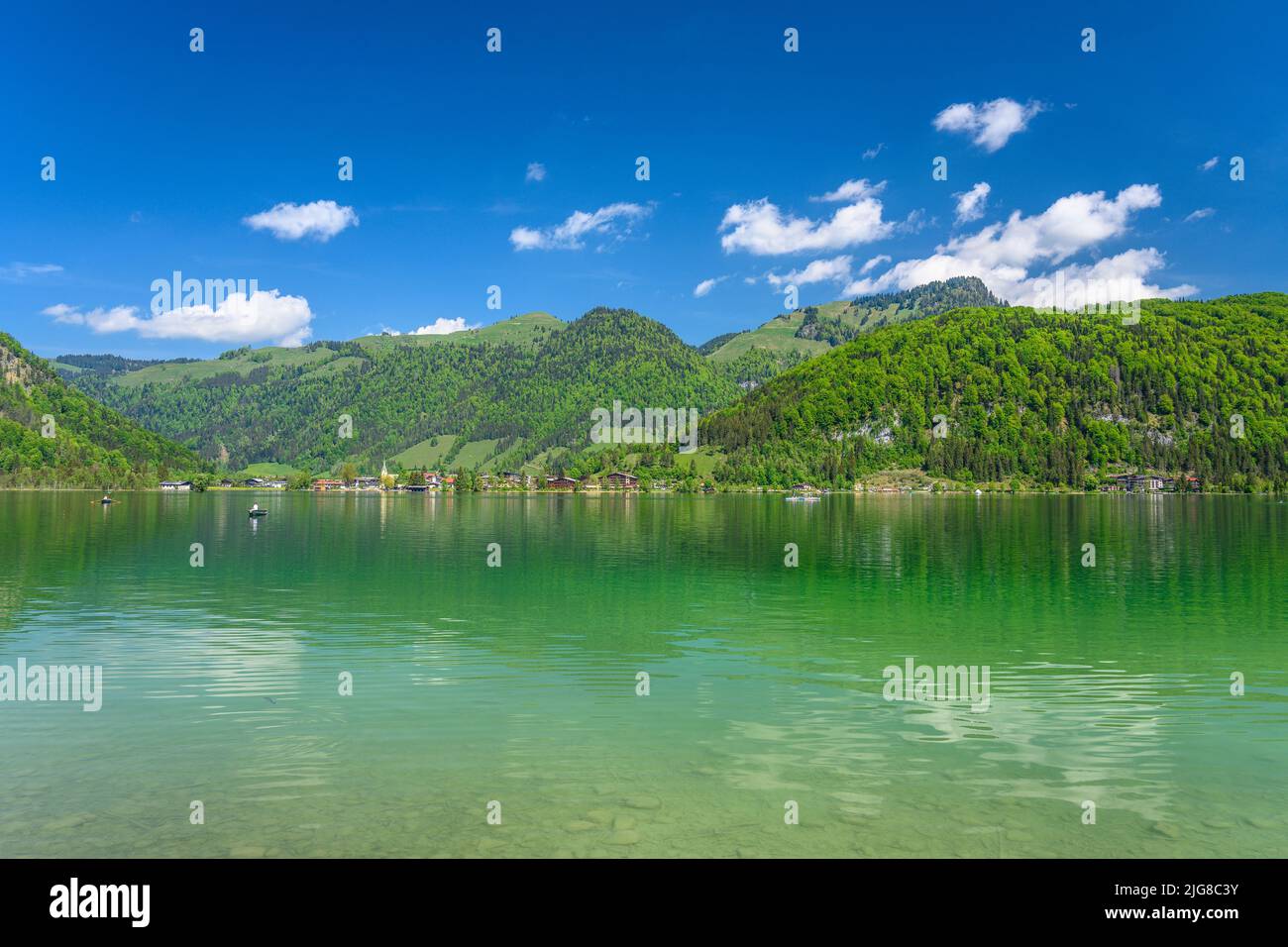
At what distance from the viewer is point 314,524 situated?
12544 centimetres

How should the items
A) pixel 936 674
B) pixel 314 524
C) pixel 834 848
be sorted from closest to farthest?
A: pixel 834 848
pixel 936 674
pixel 314 524

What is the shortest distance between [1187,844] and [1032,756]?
16.1 feet

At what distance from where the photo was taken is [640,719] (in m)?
24.2

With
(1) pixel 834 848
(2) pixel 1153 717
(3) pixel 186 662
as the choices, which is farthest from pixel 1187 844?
(3) pixel 186 662

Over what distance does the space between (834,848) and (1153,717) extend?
1482 centimetres

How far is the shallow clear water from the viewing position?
636 inches

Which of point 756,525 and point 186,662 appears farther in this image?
point 756,525

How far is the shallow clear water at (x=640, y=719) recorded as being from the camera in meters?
16.2
